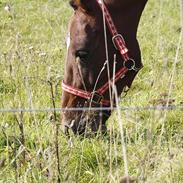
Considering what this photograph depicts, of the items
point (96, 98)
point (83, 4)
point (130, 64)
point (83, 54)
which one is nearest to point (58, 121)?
point (96, 98)

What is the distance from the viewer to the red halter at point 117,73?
3.86m

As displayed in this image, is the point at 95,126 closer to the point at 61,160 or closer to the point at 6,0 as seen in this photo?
the point at 61,160

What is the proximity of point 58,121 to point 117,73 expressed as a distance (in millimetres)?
503

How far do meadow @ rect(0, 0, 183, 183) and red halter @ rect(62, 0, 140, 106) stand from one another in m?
0.14

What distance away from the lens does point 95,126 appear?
377 centimetres

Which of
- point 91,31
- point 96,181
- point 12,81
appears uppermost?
point 91,31

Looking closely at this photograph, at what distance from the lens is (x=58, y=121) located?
4027 mm

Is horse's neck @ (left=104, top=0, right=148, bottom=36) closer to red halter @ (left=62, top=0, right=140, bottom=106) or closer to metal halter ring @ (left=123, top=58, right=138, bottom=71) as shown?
red halter @ (left=62, top=0, right=140, bottom=106)

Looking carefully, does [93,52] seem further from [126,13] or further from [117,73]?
[126,13]

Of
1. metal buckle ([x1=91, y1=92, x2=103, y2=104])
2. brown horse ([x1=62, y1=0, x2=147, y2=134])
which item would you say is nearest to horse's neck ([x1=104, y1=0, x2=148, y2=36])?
brown horse ([x1=62, y1=0, x2=147, y2=134])

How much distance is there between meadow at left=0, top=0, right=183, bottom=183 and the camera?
2834 mm

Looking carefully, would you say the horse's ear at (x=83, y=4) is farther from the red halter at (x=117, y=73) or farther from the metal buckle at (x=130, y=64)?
the metal buckle at (x=130, y=64)

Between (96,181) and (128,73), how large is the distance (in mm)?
1065

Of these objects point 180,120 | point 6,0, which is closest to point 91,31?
point 180,120
